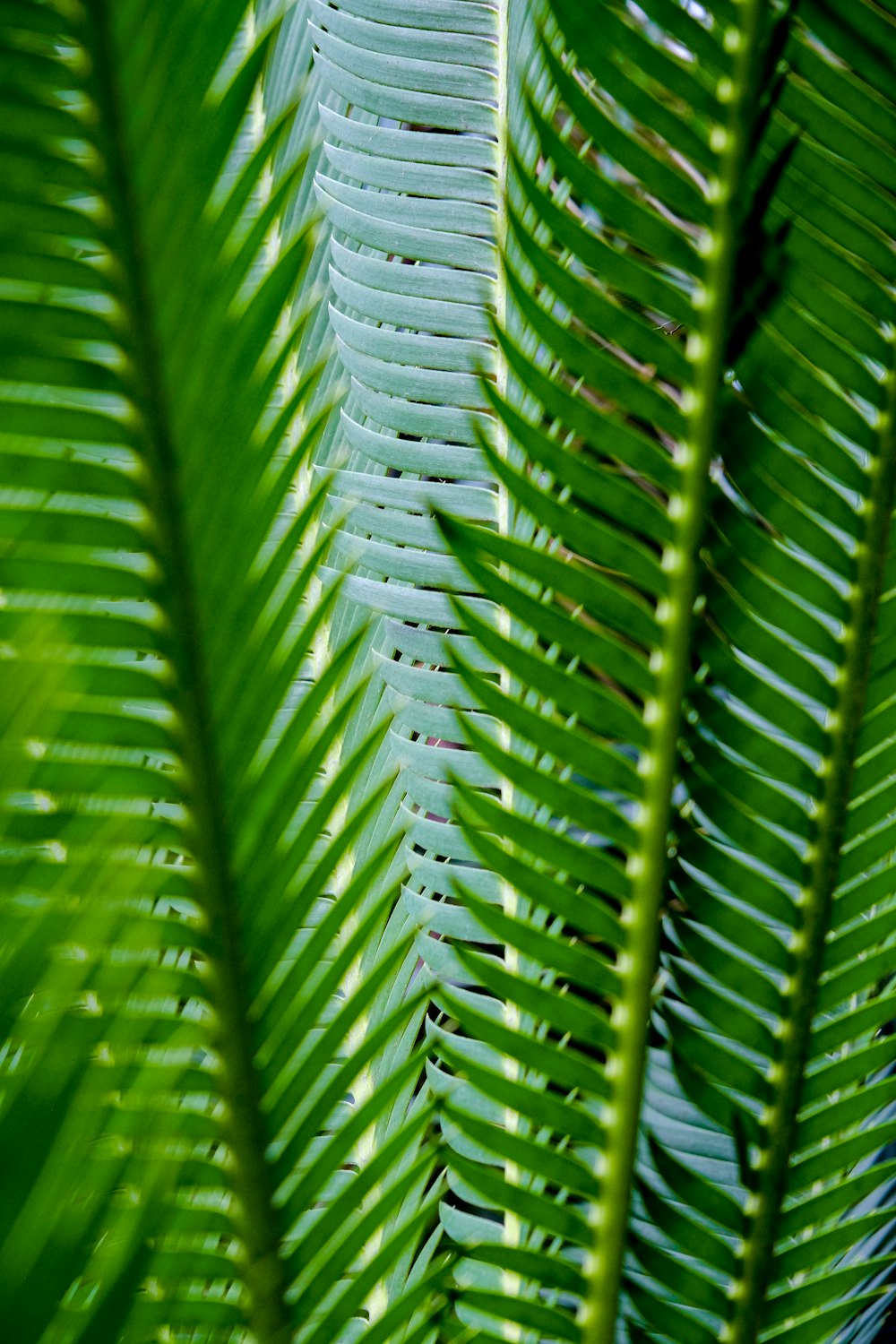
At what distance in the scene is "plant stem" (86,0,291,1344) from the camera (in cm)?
34

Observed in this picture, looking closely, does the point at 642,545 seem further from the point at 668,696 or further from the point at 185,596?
the point at 185,596

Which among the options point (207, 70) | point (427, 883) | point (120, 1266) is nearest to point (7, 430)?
point (207, 70)

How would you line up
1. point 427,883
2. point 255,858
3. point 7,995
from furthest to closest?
point 427,883 < point 255,858 < point 7,995

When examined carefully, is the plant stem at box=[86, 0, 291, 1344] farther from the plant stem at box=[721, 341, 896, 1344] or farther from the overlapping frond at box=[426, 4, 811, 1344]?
the plant stem at box=[721, 341, 896, 1344]

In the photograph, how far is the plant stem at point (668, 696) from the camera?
394 mm

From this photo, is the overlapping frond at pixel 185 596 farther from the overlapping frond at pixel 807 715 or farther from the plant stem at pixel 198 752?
the overlapping frond at pixel 807 715

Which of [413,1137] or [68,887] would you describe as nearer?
[68,887]

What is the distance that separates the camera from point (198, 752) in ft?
1.28

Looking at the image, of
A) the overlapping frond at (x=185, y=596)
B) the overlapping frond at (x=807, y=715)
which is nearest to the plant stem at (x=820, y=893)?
the overlapping frond at (x=807, y=715)

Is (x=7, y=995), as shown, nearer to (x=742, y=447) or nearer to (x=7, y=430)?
(x=7, y=430)

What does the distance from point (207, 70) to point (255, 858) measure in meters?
0.28

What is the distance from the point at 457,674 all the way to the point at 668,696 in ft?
0.30

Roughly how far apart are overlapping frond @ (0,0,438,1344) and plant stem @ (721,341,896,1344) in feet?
Result: 0.54

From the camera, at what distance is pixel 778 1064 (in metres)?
0.47
